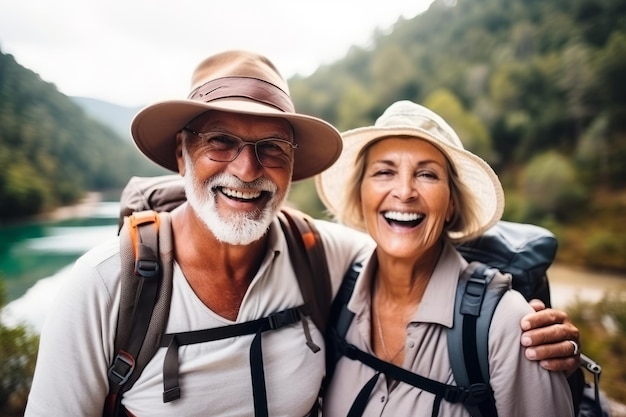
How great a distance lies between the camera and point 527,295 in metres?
1.67

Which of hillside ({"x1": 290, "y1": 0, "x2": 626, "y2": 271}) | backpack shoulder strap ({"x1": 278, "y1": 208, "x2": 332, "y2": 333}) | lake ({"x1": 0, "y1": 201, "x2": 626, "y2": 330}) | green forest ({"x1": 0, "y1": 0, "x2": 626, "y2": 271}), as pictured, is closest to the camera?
backpack shoulder strap ({"x1": 278, "y1": 208, "x2": 332, "y2": 333})

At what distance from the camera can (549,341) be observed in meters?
1.31

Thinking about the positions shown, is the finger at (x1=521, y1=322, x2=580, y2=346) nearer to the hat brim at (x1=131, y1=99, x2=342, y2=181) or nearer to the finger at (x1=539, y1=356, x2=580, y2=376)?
the finger at (x1=539, y1=356, x2=580, y2=376)

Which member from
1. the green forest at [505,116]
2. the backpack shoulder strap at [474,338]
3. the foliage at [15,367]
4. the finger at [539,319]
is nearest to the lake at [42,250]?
the green forest at [505,116]

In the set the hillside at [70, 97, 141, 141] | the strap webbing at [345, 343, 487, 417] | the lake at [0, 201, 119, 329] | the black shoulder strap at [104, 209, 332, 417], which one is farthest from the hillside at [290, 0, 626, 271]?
the black shoulder strap at [104, 209, 332, 417]

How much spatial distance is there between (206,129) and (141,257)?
1.81 feet

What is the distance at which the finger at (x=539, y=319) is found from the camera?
Answer: 52.0 inches

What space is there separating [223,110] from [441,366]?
130 centimetres

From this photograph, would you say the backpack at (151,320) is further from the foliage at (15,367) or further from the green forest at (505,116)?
the green forest at (505,116)

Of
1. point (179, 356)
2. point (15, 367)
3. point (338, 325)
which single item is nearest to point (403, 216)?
point (338, 325)

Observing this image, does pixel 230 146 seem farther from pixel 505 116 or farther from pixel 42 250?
pixel 505 116

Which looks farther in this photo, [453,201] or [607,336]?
[607,336]

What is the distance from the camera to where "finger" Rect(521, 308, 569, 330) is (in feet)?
4.33

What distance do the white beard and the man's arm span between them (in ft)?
→ 3.47
